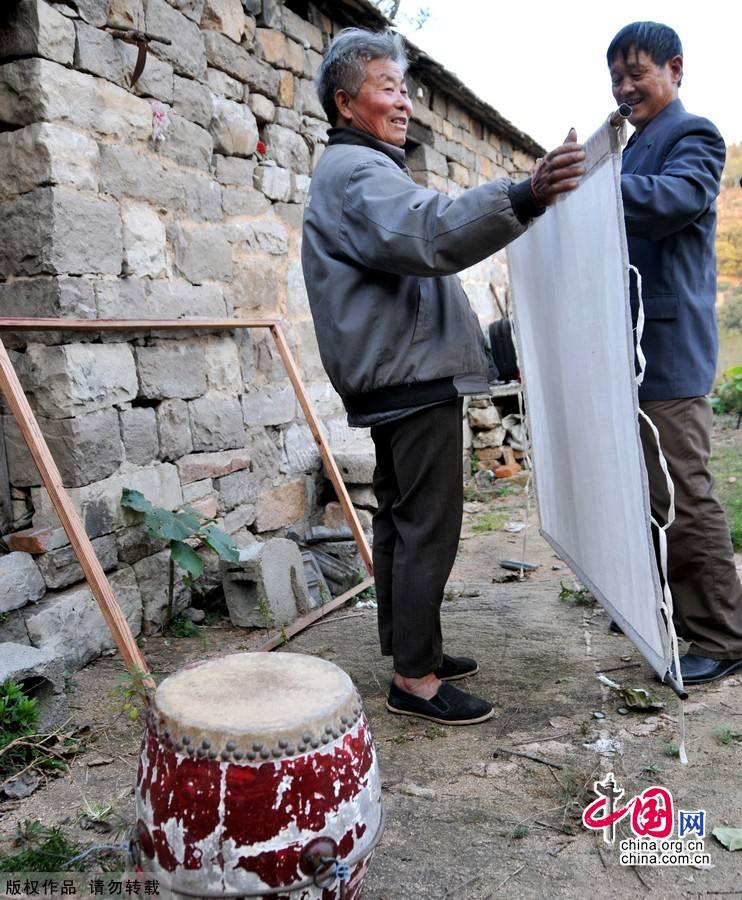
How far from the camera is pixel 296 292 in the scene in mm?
4648

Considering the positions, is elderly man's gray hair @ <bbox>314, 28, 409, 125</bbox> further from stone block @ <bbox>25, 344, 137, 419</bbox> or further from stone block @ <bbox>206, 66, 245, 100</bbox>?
stone block @ <bbox>206, 66, 245, 100</bbox>

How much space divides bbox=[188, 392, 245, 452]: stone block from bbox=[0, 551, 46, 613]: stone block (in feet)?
3.27

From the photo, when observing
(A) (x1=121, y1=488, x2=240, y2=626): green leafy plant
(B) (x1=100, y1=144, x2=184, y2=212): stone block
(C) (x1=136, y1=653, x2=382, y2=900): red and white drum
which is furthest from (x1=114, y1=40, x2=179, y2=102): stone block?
(C) (x1=136, y1=653, x2=382, y2=900): red and white drum

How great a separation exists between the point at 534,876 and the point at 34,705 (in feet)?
5.06

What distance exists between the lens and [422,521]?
2506 millimetres

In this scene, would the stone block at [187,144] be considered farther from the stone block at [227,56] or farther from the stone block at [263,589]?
the stone block at [263,589]

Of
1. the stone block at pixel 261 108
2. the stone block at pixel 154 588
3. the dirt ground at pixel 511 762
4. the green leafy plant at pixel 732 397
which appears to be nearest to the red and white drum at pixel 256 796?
the dirt ground at pixel 511 762

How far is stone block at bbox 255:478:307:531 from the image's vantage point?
425cm

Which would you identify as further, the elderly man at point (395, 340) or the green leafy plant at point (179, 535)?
the green leafy plant at point (179, 535)

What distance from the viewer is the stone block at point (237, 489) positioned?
3.96 m

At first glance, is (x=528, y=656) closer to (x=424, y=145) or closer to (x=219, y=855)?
(x=219, y=855)

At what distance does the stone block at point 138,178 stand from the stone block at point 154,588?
149 centimetres

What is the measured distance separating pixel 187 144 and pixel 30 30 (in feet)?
2.87

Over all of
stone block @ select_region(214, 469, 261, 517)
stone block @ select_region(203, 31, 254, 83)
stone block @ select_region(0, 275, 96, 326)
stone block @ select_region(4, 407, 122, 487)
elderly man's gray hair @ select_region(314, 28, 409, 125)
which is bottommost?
stone block @ select_region(214, 469, 261, 517)
